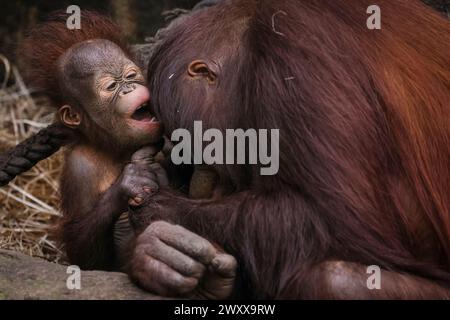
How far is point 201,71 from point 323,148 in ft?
2.05

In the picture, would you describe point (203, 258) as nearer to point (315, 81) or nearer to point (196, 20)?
point (315, 81)

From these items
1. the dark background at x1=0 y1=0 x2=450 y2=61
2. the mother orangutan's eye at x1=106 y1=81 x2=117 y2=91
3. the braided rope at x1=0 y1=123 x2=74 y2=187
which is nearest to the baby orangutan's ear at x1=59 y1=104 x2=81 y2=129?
the braided rope at x1=0 y1=123 x2=74 y2=187

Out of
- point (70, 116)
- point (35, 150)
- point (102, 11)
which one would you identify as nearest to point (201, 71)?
point (70, 116)

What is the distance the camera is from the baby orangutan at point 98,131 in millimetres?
3764

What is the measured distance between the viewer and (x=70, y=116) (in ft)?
13.3

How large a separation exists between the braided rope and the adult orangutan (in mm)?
843

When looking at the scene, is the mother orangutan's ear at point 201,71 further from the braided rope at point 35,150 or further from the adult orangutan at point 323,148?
the braided rope at point 35,150

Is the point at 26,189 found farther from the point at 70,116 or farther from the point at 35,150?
the point at 70,116

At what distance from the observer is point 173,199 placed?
11.4ft

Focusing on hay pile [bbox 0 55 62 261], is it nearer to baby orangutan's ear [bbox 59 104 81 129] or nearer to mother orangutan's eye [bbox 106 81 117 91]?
baby orangutan's ear [bbox 59 104 81 129]

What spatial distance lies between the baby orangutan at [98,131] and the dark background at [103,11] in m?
1.54

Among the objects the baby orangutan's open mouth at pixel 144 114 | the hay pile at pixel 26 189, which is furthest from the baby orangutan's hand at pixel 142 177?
the hay pile at pixel 26 189

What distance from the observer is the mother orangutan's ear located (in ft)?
11.3

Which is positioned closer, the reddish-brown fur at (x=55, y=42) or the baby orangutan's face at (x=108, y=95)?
the baby orangutan's face at (x=108, y=95)
